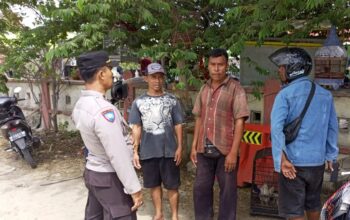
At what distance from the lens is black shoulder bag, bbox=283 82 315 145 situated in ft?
10.2

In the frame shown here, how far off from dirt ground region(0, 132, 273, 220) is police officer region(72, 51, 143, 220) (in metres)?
1.74

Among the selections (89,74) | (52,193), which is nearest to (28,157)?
(52,193)

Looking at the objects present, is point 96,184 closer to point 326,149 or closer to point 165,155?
point 165,155

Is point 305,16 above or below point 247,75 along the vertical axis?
above

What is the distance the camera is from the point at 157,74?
4020 mm

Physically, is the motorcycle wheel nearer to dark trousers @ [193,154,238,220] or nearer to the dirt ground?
the dirt ground

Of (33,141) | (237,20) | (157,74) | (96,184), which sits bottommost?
(33,141)

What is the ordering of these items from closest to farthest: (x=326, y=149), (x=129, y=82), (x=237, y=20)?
(x=326, y=149) < (x=237, y=20) < (x=129, y=82)

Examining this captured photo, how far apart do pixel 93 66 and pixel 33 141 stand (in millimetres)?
4786

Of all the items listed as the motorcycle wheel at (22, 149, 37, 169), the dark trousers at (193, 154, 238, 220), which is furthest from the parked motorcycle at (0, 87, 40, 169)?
the dark trousers at (193, 154, 238, 220)

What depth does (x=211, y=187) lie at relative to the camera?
3920 mm

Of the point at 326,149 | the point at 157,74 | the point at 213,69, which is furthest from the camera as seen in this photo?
the point at 157,74

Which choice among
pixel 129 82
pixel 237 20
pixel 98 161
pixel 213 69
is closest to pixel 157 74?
pixel 213 69

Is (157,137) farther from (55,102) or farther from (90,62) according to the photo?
(55,102)
